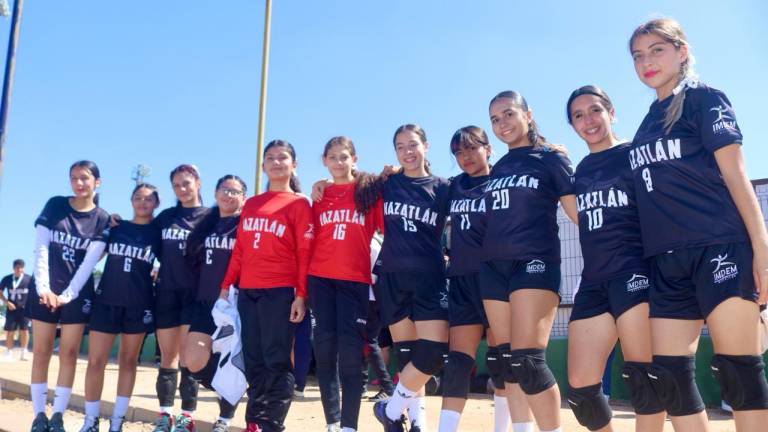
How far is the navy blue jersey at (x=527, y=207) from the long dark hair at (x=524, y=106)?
0.15 meters

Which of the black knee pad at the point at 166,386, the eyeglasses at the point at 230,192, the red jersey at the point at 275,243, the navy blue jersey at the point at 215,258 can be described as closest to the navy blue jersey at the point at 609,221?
the red jersey at the point at 275,243

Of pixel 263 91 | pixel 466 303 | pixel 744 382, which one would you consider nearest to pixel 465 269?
pixel 466 303

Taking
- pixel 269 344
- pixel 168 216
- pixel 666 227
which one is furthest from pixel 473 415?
pixel 666 227

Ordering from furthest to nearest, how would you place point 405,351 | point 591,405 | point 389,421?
point 405,351 < point 389,421 < point 591,405

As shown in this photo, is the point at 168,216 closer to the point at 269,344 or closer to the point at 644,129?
the point at 269,344

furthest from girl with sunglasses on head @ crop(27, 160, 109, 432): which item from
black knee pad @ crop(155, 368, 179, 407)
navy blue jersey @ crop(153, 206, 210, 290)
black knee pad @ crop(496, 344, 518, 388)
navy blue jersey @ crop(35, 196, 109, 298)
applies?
black knee pad @ crop(496, 344, 518, 388)

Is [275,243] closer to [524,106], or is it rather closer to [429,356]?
[429,356]

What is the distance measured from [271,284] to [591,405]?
2.38 m

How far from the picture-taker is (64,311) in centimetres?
546

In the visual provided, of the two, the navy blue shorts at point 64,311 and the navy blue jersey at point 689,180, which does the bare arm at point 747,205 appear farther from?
the navy blue shorts at point 64,311

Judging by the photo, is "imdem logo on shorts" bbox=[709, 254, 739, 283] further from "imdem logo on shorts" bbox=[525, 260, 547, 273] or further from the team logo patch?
"imdem logo on shorts" bbox=[525, 260, 547, 273]

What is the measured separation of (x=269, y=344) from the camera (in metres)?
4.50

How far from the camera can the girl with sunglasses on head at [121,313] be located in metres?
5.39

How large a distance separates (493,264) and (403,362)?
1105 millimetres
